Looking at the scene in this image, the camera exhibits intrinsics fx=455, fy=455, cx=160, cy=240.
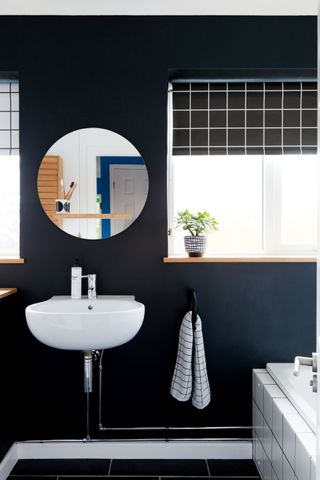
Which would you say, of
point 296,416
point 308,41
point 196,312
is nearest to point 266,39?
point 308,41

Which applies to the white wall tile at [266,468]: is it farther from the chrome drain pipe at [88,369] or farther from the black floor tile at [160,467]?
the chrome drain pipe at [88,369]

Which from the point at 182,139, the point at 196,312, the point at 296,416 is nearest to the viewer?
the point at 296,416

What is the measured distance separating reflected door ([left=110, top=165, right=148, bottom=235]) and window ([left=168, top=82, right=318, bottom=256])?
24 cm

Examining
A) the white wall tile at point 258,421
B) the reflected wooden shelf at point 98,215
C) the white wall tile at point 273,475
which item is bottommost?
the white wall tile at point 273,475

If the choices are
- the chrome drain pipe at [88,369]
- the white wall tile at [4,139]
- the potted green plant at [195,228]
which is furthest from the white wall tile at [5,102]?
the chrome drain pipe at [88,369]

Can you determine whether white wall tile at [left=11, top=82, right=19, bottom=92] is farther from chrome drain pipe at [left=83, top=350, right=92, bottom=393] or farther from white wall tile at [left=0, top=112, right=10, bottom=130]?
chrome drain pipe at [left=83, top=350, right=92, bottom=393]

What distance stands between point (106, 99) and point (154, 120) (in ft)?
0.97

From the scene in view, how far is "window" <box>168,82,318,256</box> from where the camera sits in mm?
2670

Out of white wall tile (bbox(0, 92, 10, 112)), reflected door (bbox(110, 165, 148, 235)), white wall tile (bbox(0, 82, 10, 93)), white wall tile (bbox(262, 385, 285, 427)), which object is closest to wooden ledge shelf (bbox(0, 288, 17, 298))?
reflected door (bbox(110, 165, 148, 235))

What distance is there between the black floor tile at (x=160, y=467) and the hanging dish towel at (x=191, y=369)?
34 centimetres

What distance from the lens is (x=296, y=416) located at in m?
1.84

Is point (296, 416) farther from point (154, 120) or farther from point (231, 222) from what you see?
point (154, 120)

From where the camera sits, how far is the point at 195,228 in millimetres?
2611

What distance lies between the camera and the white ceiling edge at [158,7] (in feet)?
7.89
